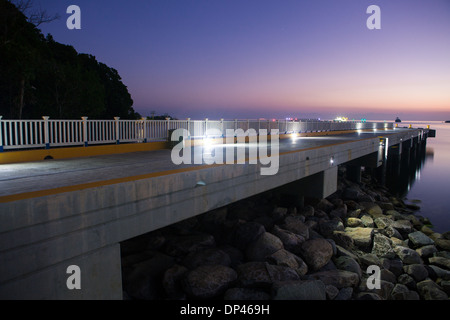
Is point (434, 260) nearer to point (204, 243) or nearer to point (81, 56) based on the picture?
point (204, 243)

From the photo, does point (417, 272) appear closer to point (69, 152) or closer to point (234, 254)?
point (234, 254)

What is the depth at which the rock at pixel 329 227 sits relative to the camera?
11.9 m

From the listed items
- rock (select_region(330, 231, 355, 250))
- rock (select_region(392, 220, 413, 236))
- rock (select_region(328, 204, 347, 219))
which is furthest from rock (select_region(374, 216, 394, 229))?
rock (select_region(330, 231, 355, 250))

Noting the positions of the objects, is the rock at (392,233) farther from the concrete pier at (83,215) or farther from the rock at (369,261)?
the concrete pier at (83,215)

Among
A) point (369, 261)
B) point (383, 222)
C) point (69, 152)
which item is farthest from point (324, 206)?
point (69, 152)

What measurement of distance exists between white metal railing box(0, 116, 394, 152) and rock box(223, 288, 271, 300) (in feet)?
25.9

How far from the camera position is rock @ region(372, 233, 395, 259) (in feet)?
36.5

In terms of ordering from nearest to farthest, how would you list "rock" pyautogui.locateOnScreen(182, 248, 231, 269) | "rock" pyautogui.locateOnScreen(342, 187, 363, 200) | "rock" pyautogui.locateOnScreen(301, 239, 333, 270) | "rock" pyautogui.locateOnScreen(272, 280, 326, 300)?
1. "rock" pyautogui.locateOnScreen(272, 280, 326, 300)
2. "rock" pyautogui.locateOnScreen(182, 248, 231, 269)
3. "rock" pyautogui.locateOnScreen(301, 239, 333, 270)
4. "rock" pyautogui.locateOnScreen(342, 187, 363, 200)

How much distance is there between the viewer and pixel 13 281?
14.2 feet

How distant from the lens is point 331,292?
7.53 meters

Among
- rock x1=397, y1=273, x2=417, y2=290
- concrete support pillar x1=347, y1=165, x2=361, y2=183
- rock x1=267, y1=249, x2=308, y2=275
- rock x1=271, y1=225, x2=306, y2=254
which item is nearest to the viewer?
rock x1=267, y1=249, x2=308, y2=275

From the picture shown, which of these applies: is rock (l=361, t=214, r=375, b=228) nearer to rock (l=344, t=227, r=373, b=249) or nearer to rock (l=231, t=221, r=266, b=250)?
rock (l=344, t=227, r=373, b=249)
